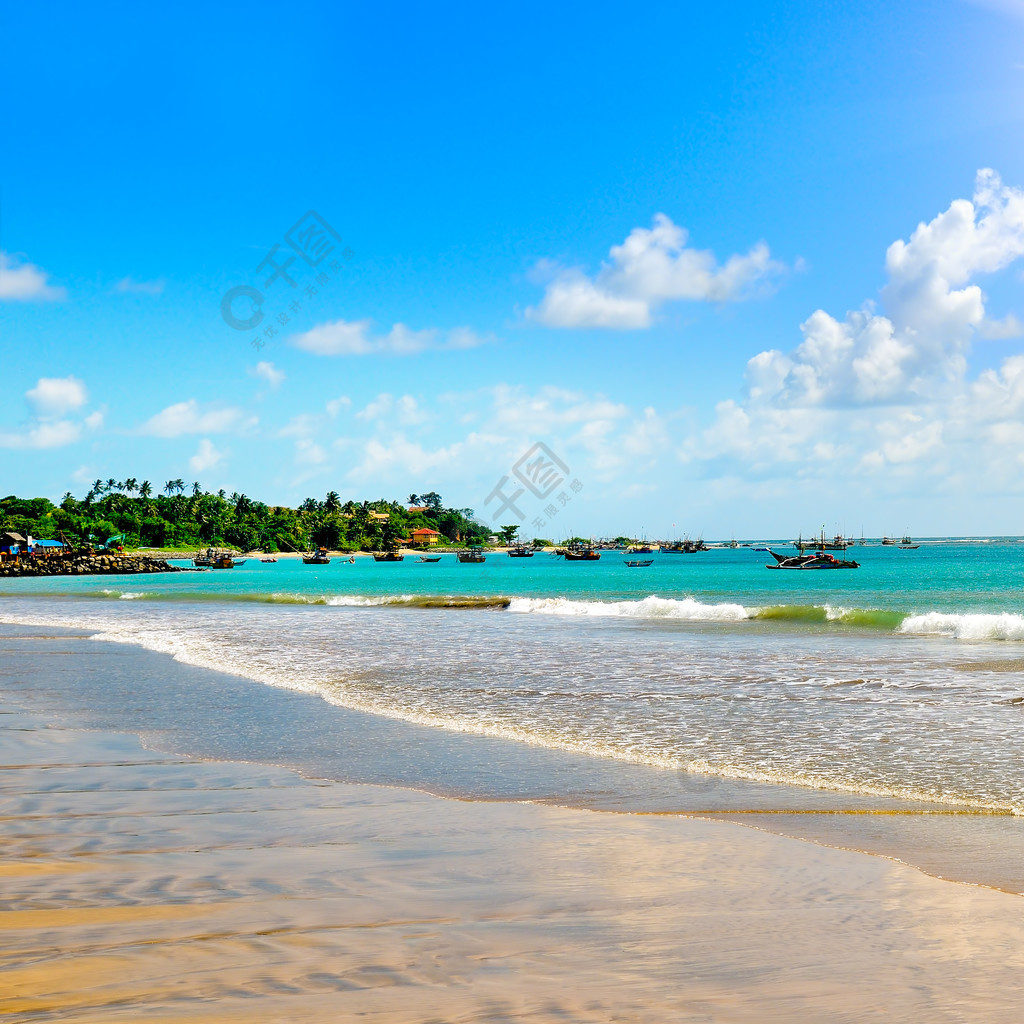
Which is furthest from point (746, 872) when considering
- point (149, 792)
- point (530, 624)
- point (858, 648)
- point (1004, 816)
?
point (530, 624)

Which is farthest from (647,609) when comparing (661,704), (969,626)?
(661,704)

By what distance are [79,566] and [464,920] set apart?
429 ft

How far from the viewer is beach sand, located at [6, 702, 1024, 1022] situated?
4008 mm

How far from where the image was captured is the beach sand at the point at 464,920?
13.1ft

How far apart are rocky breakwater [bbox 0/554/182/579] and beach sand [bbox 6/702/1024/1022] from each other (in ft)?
396

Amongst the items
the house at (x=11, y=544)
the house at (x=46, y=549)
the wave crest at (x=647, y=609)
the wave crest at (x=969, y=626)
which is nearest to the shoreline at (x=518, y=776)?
the wave crest at (x=969, y=626)

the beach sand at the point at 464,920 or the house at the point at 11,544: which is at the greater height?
the house at the point at 11,544

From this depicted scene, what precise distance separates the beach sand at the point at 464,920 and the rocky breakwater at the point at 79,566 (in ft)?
396

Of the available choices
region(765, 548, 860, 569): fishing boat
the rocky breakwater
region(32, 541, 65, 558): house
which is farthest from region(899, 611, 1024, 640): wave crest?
region(32, 541, 65, 558): house

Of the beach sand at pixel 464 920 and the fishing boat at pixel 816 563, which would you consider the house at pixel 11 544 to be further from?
the beach sand at pixel 464 920

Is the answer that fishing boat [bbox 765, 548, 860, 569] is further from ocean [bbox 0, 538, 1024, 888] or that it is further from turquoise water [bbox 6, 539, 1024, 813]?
ocean [bbox 0, 538, 1024, 888]

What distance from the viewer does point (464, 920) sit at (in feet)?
16.7

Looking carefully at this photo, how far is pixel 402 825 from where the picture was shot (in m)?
7.34

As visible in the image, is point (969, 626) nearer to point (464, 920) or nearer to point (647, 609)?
point (647, 609)
